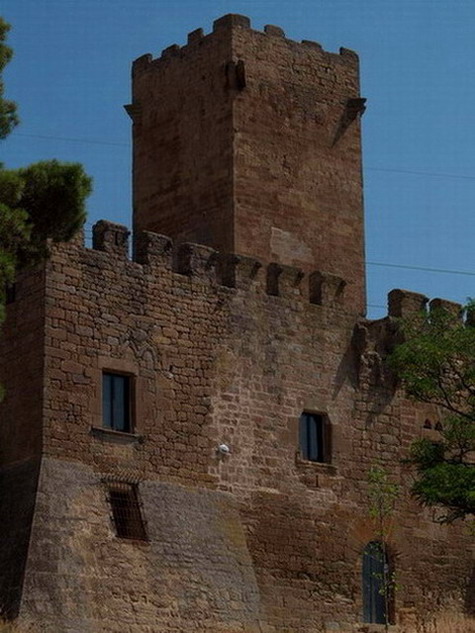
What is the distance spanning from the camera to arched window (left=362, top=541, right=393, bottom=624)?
94.8 ft

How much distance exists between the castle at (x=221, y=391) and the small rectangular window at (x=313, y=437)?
0.03m

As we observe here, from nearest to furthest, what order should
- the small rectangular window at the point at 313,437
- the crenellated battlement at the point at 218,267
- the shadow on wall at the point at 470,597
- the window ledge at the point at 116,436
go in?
1. the window ledge at the point at 116,436
2. the crenellated battlement at the point at 218,267
3. the small rectangular window at the point at 313,437
4. the shadow on wall at the point at 470,597

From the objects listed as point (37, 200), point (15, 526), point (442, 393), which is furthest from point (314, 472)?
point (37, 200)

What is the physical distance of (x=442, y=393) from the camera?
27.4 meters

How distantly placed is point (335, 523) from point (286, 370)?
Answer: 2741 millimetres

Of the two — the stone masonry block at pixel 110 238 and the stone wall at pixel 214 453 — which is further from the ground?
the stone masonry block at pixel 110 238

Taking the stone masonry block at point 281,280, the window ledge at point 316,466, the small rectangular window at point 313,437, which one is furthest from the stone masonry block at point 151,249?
the window ledge at point 316,466

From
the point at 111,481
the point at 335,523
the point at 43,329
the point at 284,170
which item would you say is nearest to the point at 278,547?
the point at 335,523

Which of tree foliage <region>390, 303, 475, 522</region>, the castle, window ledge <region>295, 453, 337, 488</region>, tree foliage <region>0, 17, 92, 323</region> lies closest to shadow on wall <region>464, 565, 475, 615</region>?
the castle

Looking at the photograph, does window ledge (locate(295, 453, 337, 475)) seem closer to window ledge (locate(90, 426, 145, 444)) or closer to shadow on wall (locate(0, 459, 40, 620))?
window ledge (locate(90, 426, 145, 444))

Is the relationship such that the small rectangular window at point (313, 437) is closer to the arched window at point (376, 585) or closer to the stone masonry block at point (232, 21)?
the arched window at point (376, 585)

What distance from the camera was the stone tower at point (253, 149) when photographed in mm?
31562

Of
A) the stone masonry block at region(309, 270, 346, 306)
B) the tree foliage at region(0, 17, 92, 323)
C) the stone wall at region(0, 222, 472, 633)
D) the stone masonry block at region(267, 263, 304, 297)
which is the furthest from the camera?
the stone masonry block at region(309, 270, 346, 306)

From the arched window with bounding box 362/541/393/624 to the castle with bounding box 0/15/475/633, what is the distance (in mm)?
52
